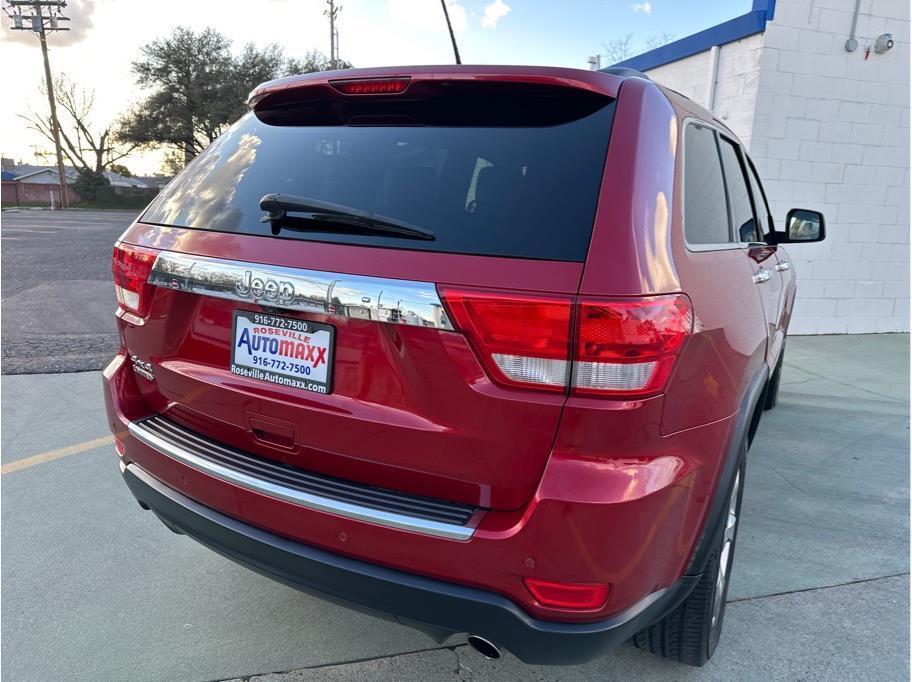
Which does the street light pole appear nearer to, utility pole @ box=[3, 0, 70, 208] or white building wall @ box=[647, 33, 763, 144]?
utility pole @ box=[3, 0, 70, 208]

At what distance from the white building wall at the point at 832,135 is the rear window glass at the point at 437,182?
21.2 feet

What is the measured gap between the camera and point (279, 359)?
1.75m

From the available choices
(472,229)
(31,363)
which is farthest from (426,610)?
(31,363)

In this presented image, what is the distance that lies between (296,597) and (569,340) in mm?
1773

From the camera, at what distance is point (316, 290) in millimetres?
1627

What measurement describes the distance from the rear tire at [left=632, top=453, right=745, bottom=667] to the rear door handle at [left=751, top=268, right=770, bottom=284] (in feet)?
2.34

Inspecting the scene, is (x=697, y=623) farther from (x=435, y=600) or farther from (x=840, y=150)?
(x=840, y=150)

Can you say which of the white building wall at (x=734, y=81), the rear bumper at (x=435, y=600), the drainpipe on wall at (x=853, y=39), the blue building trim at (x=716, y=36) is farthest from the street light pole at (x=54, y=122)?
the rear bumper at (x=435, y=600)

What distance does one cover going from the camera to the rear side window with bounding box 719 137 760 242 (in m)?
2.60

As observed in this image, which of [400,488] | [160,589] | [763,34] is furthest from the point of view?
[763,34]

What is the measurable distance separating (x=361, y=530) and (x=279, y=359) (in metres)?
0.51

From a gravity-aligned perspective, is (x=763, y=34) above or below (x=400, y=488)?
above

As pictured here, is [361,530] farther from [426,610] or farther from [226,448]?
[226,448]

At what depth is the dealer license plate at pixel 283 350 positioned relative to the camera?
66.2 inches
